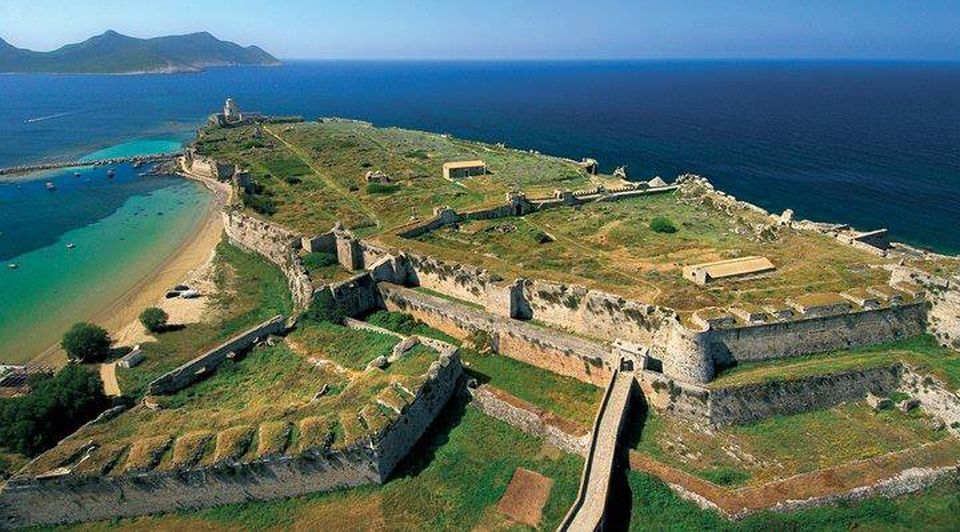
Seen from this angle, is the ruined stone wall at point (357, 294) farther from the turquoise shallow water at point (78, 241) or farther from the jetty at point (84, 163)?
the jetty at point (84, 163)

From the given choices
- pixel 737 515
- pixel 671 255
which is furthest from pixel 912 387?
pixel 671 255

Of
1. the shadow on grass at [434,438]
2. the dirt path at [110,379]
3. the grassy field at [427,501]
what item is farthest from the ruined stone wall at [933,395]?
the dirt path at [110,379]

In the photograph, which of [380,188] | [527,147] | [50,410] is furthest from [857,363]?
[527,147]

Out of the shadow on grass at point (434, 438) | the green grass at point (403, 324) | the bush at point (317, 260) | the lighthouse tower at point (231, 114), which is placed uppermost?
the lighthouse tower at point (231, 114)

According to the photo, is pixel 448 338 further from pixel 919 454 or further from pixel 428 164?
pixel 428 164

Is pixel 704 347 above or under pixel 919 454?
above

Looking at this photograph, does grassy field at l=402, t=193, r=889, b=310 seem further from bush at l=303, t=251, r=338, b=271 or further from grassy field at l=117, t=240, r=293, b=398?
grassy field at l=117, t=240, r=293, b=398

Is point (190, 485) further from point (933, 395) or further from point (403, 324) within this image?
point (933, 395)
